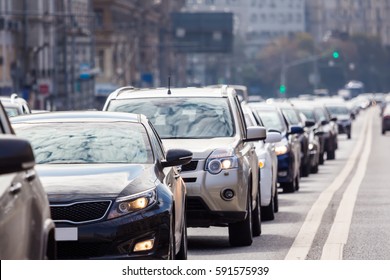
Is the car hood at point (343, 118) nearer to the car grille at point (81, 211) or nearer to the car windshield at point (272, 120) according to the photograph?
the car windshield at point (272, 120)

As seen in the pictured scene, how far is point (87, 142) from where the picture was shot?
12453 millimetres

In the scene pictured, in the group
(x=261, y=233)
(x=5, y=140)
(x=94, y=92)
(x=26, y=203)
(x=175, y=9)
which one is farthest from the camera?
(x=175, y=9)

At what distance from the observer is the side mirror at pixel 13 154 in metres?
6.72

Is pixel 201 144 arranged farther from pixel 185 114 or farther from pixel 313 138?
pixel 313 138

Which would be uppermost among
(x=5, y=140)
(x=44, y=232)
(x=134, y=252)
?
(x=5, y=140)

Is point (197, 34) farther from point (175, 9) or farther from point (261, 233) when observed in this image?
point (261, 233)

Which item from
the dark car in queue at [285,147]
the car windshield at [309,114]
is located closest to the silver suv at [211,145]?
the dark car in queue at [285,147]

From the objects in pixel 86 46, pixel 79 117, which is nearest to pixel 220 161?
pixel 79 117

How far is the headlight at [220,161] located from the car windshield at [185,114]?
940 millimetres

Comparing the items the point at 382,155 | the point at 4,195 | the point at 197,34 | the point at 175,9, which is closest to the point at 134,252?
the point at 4,195

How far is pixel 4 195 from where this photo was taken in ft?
23.2

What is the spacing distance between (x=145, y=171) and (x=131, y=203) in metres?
0.70

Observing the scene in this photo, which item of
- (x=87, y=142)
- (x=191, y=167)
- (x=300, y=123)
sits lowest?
(x=300, y=123)
